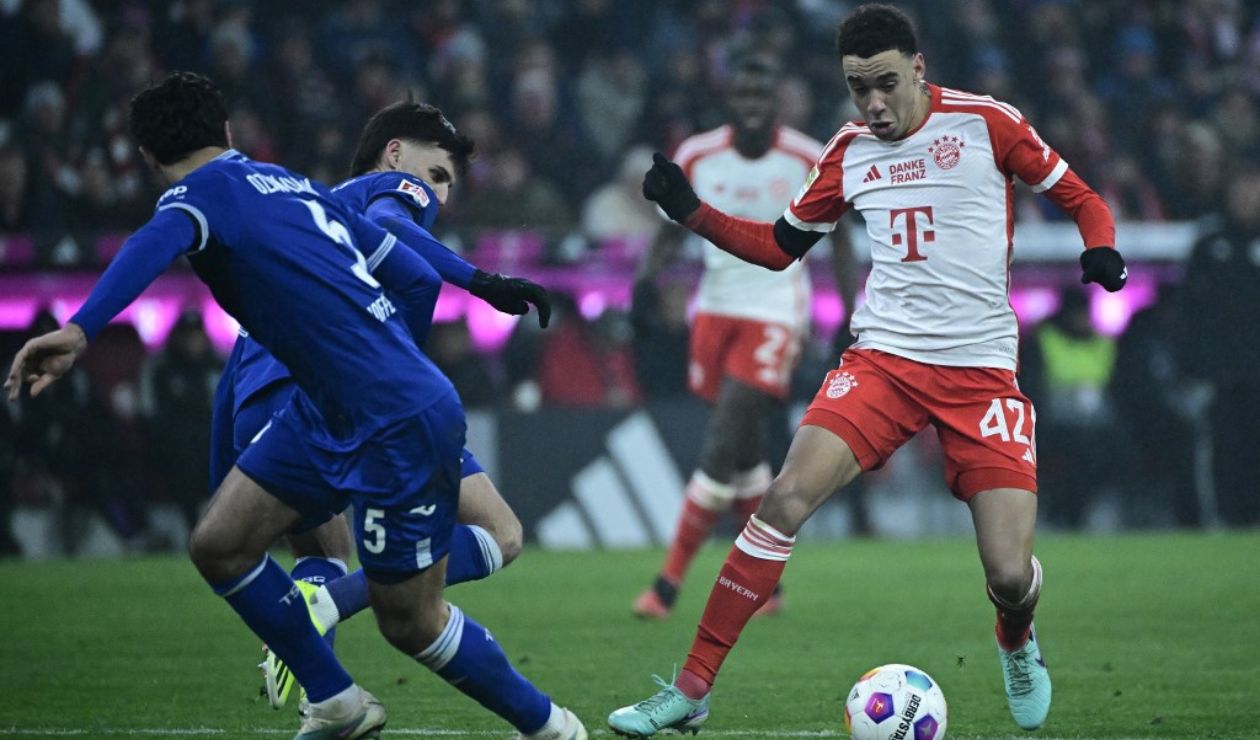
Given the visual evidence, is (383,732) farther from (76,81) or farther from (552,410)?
(76,81)

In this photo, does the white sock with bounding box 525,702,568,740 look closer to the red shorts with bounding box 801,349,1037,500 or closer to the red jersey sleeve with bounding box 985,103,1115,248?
the red shorts with bounding box 801,349,1037,500

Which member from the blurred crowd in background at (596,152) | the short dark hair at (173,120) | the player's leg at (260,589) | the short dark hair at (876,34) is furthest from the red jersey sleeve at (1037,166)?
the blurred crowd in background at (596,152)

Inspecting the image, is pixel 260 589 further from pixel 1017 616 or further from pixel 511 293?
pixel 1017 616

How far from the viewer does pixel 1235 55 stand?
58.0ft

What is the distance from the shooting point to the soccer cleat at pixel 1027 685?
5992mm

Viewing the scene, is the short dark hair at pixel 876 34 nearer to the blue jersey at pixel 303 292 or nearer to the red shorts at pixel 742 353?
the blue jersey at pixel 303 292

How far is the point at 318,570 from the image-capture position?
6.16 m

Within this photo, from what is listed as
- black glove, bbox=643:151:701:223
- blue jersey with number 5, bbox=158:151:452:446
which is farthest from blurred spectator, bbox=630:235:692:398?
blue jersey with number 5, bbox=158:151:452:446

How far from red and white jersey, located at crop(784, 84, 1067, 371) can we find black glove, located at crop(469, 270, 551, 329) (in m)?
1.31

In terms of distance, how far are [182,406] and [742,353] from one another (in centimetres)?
491

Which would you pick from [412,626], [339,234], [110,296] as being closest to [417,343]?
[339,234]

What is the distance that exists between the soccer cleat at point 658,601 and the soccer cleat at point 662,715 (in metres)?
3.65

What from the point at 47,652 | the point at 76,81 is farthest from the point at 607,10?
the point at 47,652

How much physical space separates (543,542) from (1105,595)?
4.50 m
